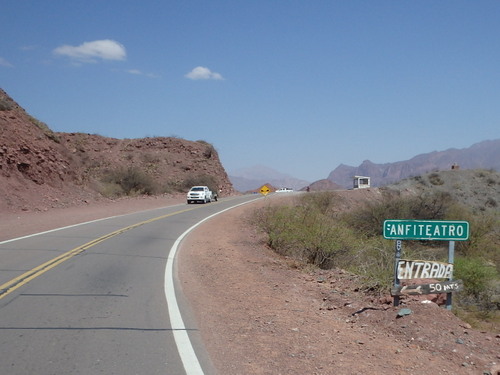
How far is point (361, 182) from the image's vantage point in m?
75.7

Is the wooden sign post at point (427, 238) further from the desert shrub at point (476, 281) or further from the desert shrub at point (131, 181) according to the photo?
the desert shrub at point (131, 181)

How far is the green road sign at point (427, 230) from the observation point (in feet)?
27.2

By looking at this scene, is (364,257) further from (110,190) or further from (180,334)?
(110,190)

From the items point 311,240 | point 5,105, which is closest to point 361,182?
point 5,105

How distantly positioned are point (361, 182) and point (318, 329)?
231 feet

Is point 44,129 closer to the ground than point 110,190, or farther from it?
farther from it

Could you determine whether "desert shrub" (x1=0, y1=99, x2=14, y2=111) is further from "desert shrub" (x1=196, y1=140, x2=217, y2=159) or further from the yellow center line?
"desert shrub" (x1=196, y1=140, x2=217, y2=159)

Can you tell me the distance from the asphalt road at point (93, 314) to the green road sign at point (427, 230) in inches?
145

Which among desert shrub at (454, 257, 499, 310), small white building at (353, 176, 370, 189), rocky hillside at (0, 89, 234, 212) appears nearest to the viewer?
desert shrub at (454, 257, 499, 310)

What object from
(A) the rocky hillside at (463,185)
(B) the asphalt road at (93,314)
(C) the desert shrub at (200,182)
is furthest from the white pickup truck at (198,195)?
(B) the asphalt road at (93,314)

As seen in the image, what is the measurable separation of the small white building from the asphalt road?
60419 millimetres

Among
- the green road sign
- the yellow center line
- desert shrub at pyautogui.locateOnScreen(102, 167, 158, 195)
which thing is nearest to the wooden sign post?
the green road sign

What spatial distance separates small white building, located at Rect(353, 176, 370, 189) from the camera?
238 feet

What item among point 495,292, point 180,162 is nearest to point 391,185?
point 180,162
